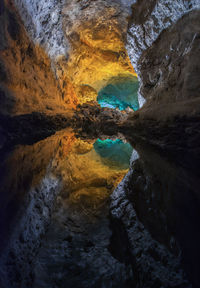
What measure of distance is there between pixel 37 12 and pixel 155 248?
19.5 feet

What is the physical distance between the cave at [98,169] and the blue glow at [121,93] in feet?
15.8

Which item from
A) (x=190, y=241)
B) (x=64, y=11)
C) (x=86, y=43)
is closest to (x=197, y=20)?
(x=190, y=241)

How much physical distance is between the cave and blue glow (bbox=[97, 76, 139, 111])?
4.82 m

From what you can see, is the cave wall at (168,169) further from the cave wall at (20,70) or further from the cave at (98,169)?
the cave wall at (20,70)

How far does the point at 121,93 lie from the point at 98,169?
10.8m

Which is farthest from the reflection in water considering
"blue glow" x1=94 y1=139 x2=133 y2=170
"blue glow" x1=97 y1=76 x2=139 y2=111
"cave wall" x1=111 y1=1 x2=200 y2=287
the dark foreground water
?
"blue glow" x1=97 y1=76 x2=139 y2=111

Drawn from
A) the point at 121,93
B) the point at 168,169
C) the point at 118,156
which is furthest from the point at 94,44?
the point at 168,169

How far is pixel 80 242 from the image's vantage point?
833 mm

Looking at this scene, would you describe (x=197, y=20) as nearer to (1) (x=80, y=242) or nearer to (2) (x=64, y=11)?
(1) (x=80, y=242)

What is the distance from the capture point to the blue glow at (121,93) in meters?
11.1

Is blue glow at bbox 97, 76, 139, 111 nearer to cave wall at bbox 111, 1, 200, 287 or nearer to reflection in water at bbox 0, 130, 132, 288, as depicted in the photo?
cave wall at bbox 111, 1, 200, 287

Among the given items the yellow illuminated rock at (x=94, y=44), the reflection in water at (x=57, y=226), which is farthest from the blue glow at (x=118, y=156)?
the yellow illuminated rock at (x=94, y=44)

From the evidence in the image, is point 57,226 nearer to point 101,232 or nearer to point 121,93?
point 101,232

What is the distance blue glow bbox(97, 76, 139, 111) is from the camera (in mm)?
11084
